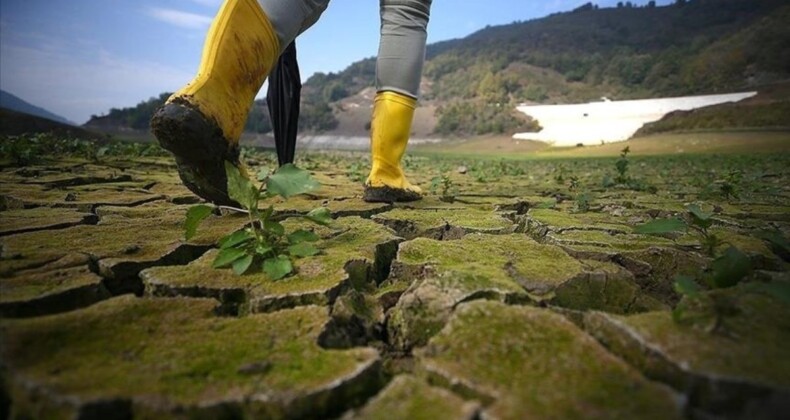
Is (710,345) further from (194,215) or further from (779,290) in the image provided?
(194,215)

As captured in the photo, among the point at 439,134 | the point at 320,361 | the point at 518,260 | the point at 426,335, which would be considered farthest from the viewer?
the point at 439,134

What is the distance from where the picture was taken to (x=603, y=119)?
26.5 m

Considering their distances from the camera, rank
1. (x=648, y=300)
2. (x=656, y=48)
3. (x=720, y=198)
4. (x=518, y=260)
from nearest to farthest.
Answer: (x=648, y=300)
(x=518, y=260)
(x=720, y=198)
(x=656, y=48)

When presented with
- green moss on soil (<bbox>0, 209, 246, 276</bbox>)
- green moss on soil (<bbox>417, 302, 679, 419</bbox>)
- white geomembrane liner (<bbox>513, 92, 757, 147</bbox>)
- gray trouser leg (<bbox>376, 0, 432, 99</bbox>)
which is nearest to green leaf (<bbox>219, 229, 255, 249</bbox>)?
green moss on soil (<bbox>0, 209, 246, 276</bbox>)

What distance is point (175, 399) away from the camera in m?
0.59

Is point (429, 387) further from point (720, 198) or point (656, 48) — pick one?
point (656, 48)

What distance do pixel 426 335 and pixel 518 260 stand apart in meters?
0.42

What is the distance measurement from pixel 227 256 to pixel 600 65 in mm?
58869

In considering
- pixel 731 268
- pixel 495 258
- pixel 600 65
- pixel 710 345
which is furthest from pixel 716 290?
pixel 600 65

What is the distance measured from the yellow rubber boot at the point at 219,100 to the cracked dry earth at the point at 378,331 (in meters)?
0.19

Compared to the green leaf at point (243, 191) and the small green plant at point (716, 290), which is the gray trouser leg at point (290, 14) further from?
the small green plant at point (716, 290)

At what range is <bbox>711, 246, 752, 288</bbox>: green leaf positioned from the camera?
2.90ft

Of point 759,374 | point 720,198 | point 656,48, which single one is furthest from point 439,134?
point 656,48

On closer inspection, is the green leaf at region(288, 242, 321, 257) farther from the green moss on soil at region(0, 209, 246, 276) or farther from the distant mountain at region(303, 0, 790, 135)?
the distant mountain at region(303, 0, 790, 135)
